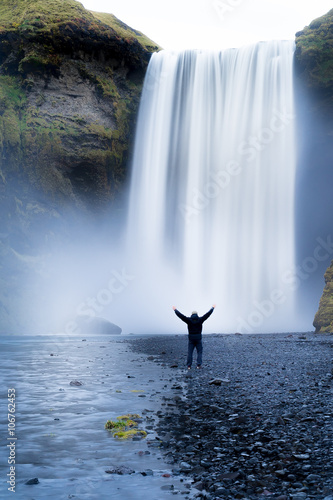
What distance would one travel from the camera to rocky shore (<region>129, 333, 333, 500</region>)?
492 cm

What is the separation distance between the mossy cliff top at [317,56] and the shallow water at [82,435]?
3618 cm

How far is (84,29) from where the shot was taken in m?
45.0

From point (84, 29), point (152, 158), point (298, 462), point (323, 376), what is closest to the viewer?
point (298, 462)

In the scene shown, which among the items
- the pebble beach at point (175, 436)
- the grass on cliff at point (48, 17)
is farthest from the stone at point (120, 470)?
the grass on cliff at point (48, 17)

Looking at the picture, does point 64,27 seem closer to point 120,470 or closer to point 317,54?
point 317,54

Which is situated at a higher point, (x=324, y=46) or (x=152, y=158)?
(x=324, y=46)

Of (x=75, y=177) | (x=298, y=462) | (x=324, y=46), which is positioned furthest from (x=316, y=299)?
(x=298, y=462)

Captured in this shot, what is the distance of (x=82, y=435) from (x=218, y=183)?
4118 cm

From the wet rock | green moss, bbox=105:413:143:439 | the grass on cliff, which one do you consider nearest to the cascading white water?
the grass on cliff

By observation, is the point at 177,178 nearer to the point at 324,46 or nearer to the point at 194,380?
the point at 324,46

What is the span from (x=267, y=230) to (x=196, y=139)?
1221 centimetres

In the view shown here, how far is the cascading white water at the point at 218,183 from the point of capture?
150 ft

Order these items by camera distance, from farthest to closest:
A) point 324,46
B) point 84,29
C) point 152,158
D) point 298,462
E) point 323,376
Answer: point 152,158 < point 84,29 < point 324,46 < point 323,376 < point 298,462

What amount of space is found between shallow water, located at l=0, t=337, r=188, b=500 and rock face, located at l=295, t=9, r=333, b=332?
36467 mm
